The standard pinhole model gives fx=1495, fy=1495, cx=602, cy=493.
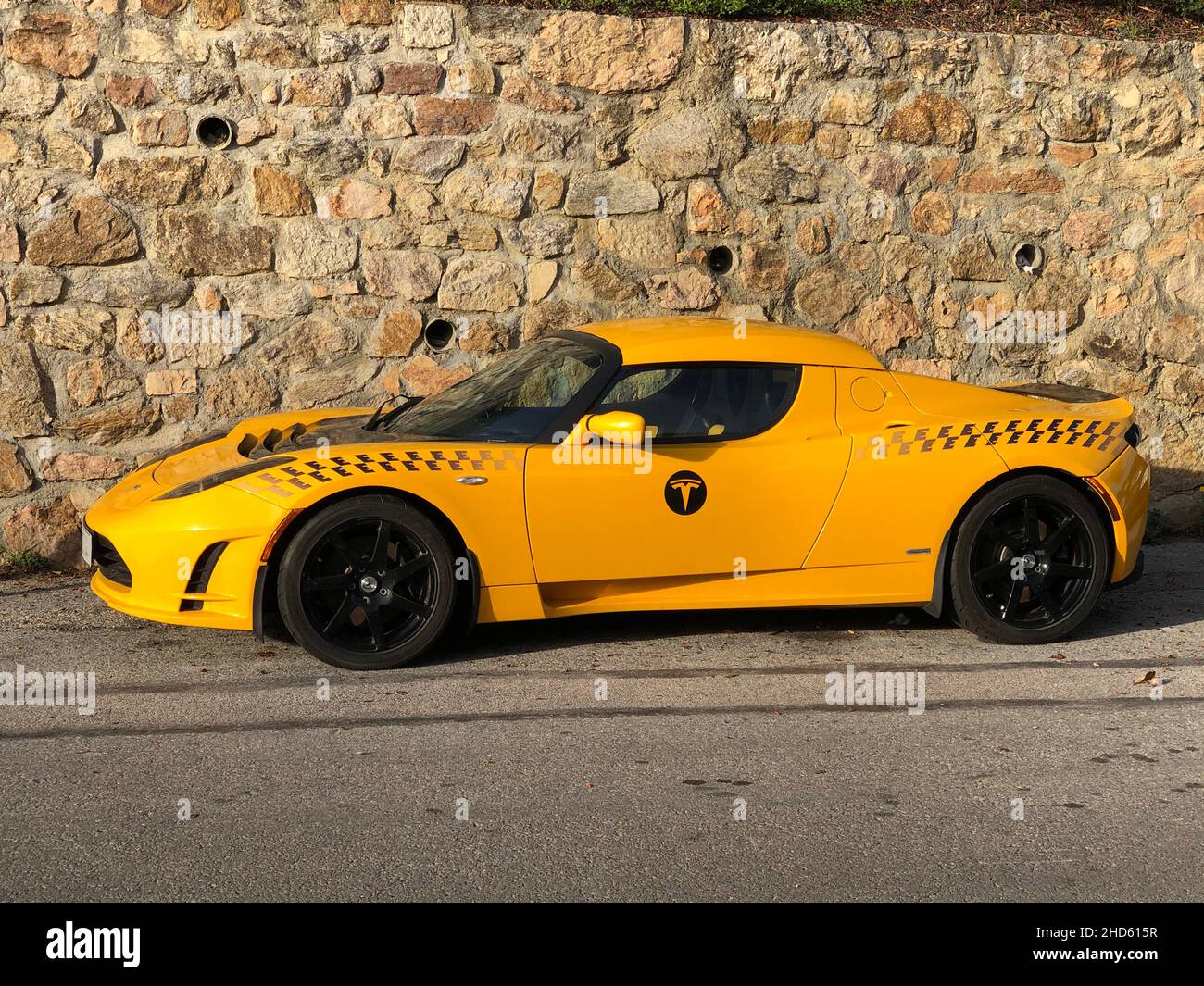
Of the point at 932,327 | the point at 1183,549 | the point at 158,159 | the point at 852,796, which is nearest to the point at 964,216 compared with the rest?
the point at 932,327

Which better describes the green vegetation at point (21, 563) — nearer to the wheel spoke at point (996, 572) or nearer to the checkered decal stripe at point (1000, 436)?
the checkered decal stripe at point (1000, 436)

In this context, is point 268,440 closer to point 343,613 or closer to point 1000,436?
point 343,613

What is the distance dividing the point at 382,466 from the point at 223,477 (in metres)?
0.69

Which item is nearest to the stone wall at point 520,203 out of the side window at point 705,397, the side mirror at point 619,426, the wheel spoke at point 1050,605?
the side window at point 705,397

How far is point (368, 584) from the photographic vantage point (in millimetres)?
6016

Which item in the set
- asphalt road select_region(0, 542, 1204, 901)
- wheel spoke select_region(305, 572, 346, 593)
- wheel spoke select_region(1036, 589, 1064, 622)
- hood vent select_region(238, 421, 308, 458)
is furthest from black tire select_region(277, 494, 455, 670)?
wheel spoke select_region(1036, 589, 1064, 622)

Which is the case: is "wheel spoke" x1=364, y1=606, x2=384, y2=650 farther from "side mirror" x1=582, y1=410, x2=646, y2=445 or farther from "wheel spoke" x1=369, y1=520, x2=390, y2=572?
"side mirror" x1=582, y1=410, x2=646, y2=445

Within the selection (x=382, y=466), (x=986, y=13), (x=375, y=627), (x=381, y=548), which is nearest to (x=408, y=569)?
(x=381, y=548)

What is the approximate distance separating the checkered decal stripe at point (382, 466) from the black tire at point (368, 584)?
130 mm

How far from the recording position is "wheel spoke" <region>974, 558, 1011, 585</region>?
21.4 feet

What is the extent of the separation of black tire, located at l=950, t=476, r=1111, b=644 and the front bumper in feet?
9.65

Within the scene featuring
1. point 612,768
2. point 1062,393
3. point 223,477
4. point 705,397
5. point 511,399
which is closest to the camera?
point 612,768

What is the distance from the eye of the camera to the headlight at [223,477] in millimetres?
6129

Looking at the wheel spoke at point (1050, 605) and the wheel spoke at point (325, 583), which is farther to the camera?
the wheel spoke at point (1050, 605)
